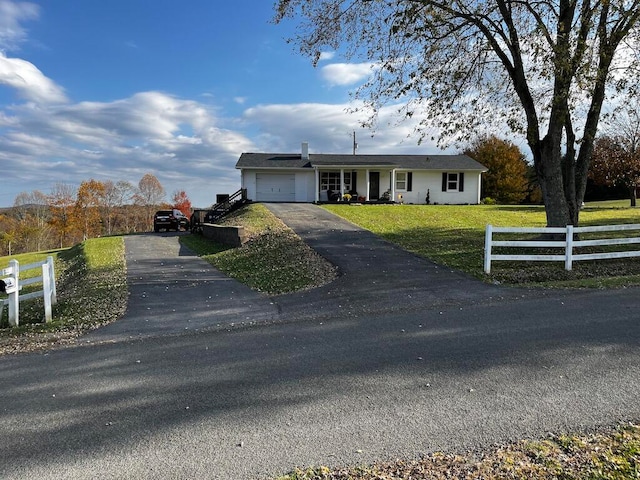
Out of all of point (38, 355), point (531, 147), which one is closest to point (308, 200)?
point (531, 147)

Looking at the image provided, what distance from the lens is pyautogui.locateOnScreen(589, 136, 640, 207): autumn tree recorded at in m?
34.4

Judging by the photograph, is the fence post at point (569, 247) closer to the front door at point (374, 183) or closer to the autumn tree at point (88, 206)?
the front door at point (374, 183)

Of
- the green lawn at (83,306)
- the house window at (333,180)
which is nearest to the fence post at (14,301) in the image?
the green lawn at (83,306)

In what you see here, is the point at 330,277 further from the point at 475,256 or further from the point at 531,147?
the point at 531,147

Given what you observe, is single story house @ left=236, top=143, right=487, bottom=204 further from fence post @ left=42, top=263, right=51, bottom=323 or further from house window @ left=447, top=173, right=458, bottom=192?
fence post @ left=42, top=263, right=51, bottom=323

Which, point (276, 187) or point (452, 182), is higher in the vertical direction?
point (452, 182)

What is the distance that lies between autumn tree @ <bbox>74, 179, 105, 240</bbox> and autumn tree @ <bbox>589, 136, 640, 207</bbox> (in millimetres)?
66310

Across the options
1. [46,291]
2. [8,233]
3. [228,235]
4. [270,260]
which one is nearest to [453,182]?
[228,235]

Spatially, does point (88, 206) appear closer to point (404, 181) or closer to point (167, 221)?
point (167, 221)

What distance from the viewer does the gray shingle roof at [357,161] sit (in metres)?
30.3

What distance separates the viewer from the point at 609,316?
21.0ft

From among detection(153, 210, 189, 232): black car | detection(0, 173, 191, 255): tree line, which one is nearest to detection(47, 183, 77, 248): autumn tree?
detection(0, 173, 191, 255): tree line

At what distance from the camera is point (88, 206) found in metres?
68.2

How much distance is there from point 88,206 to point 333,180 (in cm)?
5200
